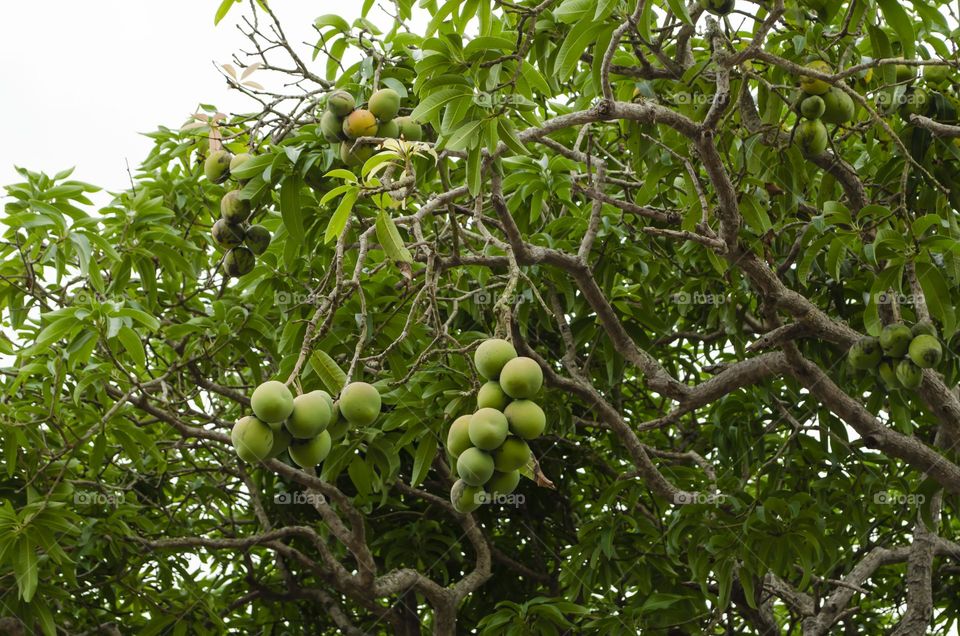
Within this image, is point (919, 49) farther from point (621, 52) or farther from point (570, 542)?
point (570, 542)

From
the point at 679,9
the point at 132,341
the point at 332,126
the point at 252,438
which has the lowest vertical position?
the point at 252,438

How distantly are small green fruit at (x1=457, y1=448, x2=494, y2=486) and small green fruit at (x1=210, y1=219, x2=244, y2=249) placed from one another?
1.47 m

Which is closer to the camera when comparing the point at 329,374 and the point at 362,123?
the point at 329,374

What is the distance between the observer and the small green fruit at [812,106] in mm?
3105

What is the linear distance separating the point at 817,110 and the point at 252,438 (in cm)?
212

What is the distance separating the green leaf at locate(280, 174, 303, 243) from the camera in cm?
310
